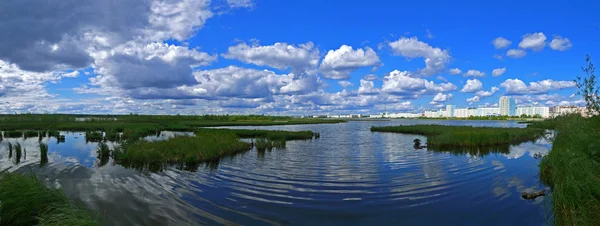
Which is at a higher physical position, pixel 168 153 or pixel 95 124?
pixel 95 124

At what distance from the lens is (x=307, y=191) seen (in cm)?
1600

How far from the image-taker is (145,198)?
14.4 metres

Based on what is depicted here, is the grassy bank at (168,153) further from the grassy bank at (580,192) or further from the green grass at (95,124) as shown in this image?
the green grass at (95,124)

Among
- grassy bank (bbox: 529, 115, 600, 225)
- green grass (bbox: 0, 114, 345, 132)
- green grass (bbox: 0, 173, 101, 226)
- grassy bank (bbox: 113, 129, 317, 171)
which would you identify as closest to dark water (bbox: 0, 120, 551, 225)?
grassy bank (bbox: 113, 129, 317, 171)

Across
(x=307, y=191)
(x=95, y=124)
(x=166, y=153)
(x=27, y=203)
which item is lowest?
(x=307, y=191)

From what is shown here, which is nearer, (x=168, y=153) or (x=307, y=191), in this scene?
(x=307, y=191)

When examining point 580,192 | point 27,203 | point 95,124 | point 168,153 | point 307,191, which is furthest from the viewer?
point 95,124

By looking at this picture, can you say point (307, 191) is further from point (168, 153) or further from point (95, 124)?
point (95, 124)

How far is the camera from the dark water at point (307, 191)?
1210cm

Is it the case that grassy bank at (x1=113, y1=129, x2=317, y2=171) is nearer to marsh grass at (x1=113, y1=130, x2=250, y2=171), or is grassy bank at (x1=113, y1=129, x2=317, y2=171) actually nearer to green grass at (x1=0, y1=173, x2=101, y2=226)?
marsh grass at (x1=113, y1=130, x2=250, y2=171)

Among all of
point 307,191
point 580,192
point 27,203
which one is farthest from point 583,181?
point 27,203

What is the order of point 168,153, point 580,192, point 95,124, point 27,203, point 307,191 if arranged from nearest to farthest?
point 580,192 → point 27,203 → point 307,191 → point 168,153 → point 95,124

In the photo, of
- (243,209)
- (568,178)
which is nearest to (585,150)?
(568,178)

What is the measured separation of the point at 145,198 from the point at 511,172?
69.1 ft
